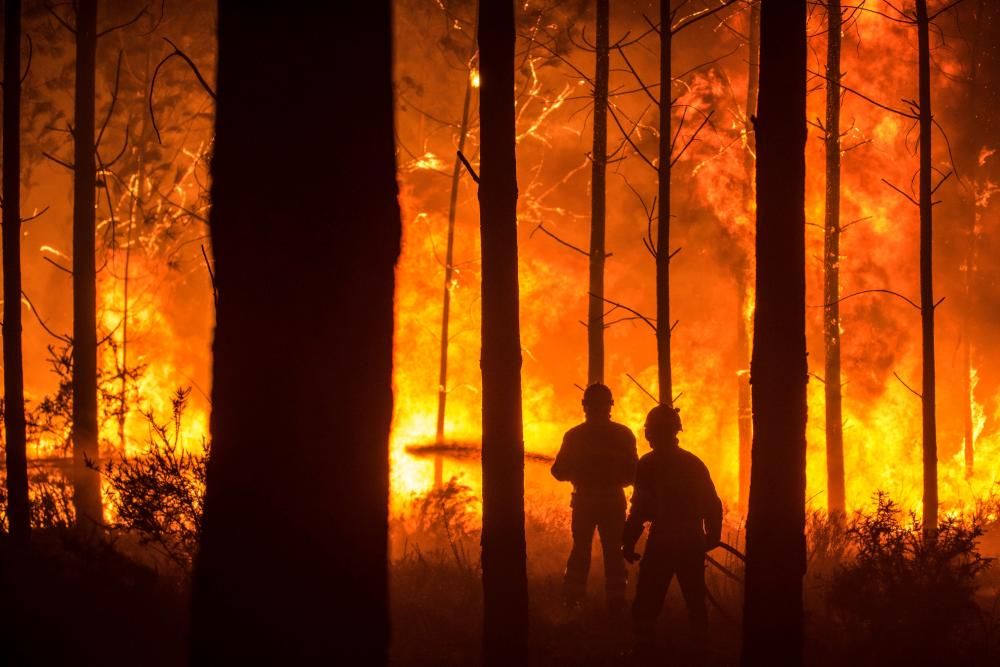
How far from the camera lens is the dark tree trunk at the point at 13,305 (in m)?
7.91

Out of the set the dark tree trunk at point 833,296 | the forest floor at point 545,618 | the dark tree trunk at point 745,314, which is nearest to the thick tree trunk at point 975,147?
the dark tree trunk at point 745,314

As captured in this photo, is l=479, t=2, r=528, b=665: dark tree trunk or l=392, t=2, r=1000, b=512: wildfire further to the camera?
l=392, t=2, r=1000, b=512: wildfire

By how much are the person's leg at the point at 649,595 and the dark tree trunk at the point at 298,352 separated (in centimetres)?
389

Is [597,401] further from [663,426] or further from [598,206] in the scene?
[598,206]

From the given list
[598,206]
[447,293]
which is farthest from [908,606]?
[447,293]

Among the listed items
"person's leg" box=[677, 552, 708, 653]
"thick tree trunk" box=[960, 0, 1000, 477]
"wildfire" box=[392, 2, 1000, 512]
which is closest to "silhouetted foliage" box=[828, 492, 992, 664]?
"person's leg" box=[677, 552, 708, 653]

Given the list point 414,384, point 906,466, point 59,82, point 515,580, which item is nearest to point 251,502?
point 515,580

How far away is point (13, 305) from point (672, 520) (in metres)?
6.76

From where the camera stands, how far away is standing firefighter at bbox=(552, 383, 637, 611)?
7.84 metres

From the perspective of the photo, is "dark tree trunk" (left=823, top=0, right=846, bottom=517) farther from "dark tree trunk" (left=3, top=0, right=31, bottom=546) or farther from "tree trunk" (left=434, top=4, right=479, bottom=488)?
"dark tree trunk" (left=3, top=0, right=31, bottom=546)

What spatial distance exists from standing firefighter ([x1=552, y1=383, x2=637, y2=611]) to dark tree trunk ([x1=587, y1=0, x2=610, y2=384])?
11.5ft

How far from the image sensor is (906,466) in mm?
20938

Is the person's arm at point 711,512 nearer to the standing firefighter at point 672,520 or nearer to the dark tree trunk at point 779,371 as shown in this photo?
the standing firefighter at point 672,520

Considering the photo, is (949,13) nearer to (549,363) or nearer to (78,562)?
(549,363)
